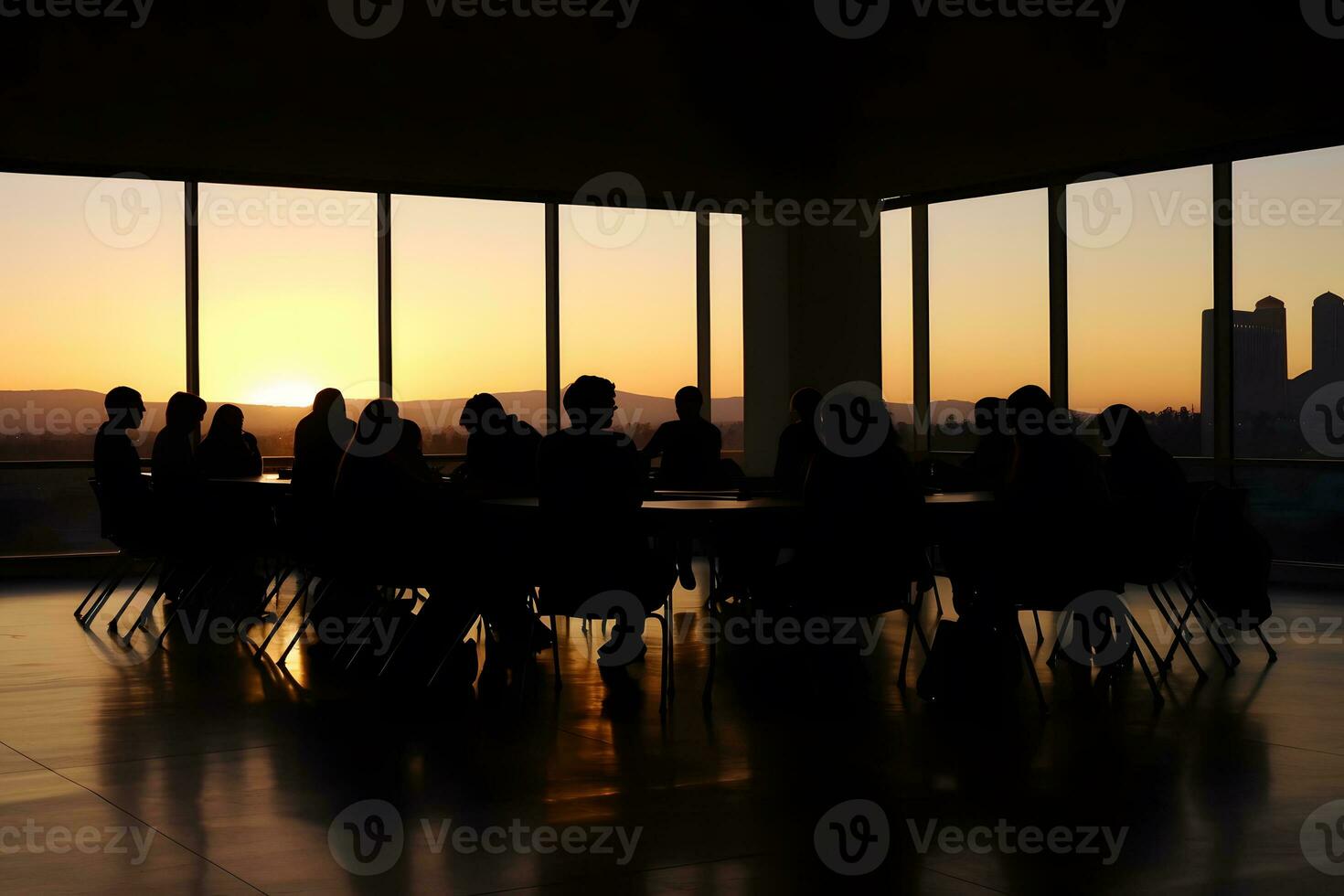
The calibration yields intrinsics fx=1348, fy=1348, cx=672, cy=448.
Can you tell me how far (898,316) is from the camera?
40.7ft

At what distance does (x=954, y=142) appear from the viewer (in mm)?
9469

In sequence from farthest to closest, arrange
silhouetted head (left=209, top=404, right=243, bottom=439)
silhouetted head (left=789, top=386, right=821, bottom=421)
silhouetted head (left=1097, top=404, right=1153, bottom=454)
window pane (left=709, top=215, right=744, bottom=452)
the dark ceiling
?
window pane (left=709, top=215, right=744, bottom=452), silhouetted head (left=209, top=404, right=243, bottom=439), silhouetted head (left=789, top=386, right=821, bottom=421), the dark ceiling, silhouetted head (left=1097, top=404, right=1153, bottom=454)

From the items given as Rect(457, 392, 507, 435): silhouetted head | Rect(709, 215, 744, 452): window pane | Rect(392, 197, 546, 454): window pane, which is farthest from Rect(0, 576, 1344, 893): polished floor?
Rect(709, 215, 744, 452): window pane

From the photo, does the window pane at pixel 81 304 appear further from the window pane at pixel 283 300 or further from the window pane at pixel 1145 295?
the window pane at pixel 1145 295

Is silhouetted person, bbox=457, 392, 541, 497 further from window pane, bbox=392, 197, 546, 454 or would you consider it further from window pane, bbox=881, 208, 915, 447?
window pane, bbox=881, 208, 915, 447

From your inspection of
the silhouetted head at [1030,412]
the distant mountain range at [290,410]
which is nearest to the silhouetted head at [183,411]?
the distant mountain range at [290,410]

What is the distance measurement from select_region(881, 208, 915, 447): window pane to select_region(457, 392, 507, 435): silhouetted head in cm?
628

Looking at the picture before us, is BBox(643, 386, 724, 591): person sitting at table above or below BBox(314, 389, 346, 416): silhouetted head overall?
below

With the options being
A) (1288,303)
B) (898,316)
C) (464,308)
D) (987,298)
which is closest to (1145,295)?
(1288,303)

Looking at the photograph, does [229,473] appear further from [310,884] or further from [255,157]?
[310,884]

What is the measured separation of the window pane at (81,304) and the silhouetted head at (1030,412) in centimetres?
781

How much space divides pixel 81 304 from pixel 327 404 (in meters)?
5.00

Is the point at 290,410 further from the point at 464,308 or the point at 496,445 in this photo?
the point at 496,445

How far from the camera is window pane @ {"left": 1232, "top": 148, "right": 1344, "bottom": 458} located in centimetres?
952
